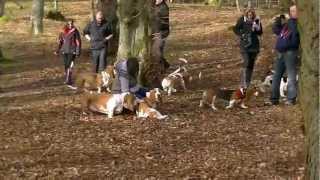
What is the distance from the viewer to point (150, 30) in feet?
51.1

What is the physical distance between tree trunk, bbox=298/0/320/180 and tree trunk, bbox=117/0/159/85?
401 inches

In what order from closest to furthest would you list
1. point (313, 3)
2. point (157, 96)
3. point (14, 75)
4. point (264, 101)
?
1. point (313, 3)
2. point (157, 96)
3. point (264, 101)
4. point (14, 75)

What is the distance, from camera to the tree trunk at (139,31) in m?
15.1

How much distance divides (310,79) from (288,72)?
8.16 meters

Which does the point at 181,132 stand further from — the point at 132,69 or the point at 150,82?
the point at 150,82

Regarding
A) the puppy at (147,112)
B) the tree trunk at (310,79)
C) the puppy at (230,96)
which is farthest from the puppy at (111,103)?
the tree trunk at (310,79)

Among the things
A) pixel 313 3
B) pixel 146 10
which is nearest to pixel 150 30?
pixel 146 10

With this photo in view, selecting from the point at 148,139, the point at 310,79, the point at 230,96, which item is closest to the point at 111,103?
the point at 148,139

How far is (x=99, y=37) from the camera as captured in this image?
1666 cm

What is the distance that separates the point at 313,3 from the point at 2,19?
35016mm

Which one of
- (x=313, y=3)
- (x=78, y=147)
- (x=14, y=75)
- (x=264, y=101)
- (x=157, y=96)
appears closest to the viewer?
(x=313, y=3)

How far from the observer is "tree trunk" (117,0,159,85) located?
49.5 feet

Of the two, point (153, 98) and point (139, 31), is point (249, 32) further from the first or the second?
point (153, 98)

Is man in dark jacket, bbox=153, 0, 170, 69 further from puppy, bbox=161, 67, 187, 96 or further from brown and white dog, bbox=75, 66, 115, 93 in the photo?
brown and white dog, bbox=75, 66, 115, 93
